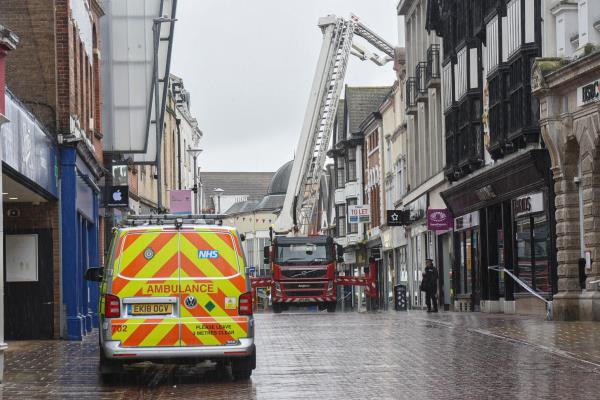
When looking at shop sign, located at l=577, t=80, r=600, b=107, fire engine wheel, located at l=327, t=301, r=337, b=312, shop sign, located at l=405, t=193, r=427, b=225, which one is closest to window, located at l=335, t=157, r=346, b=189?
shop sign, located at l=405, t=193, r=427, b=225

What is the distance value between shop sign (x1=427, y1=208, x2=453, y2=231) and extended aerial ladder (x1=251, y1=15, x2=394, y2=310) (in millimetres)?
12550

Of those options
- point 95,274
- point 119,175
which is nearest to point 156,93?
point 119,175

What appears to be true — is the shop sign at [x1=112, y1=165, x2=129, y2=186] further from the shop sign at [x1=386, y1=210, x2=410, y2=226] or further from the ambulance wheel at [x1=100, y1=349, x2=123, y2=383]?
the ambulance wheel at [x1=100, y1=349, x2=123, y2=383]

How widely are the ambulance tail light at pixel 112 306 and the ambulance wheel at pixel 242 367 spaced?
1.54 metres

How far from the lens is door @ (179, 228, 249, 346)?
1576 centimetres

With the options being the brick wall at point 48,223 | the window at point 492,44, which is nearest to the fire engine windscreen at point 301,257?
the window at point 492,44

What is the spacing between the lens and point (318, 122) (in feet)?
197

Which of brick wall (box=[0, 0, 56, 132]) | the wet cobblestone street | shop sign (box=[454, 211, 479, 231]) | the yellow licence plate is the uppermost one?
brick wall (box=[0, 0, 56, 132])

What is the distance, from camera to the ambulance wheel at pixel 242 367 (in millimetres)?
16031

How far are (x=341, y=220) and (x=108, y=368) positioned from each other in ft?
233

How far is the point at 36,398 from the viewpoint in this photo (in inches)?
555

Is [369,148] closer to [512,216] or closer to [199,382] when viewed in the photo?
[512,216]

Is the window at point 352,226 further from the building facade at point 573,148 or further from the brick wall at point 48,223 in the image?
the brick wall at point 48,223

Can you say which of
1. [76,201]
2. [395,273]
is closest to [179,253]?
[76,201]
